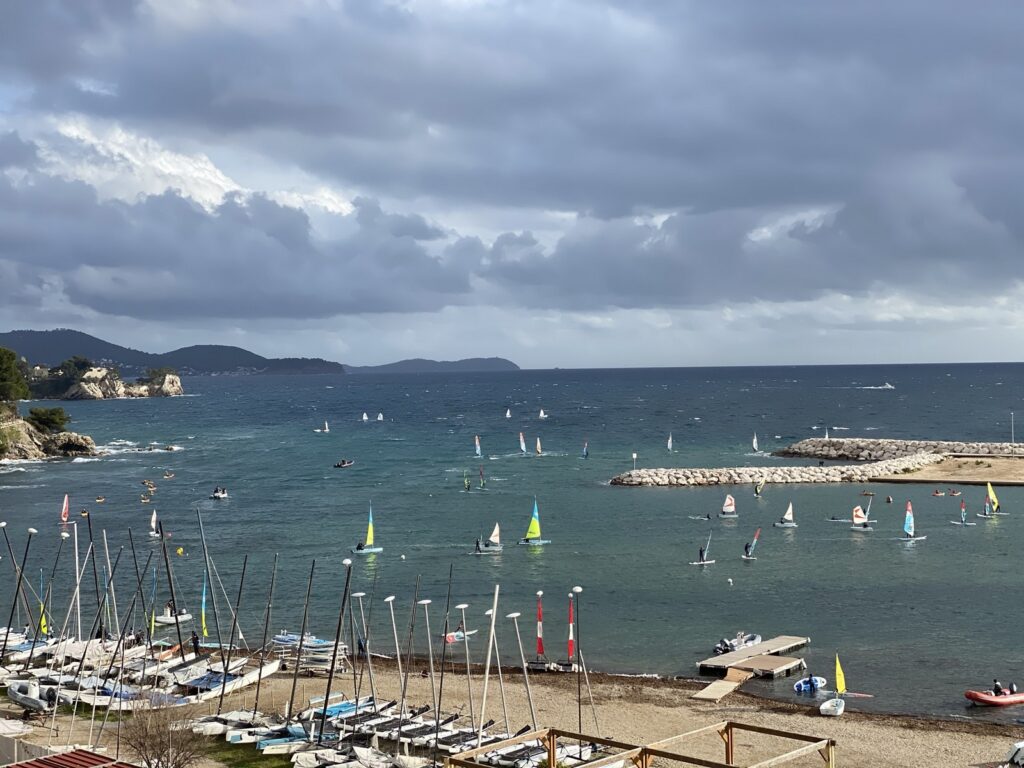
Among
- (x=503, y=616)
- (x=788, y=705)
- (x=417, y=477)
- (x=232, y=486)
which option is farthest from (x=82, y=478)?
(x=788, y=705)

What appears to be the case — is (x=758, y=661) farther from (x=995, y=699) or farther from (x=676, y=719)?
(x=995, y=699)

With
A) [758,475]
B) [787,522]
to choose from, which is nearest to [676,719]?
[787,522]

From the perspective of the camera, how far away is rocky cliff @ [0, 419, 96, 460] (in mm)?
123938

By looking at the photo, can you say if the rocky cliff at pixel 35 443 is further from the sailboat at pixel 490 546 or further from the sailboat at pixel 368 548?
the sailboat at pixel 490 546

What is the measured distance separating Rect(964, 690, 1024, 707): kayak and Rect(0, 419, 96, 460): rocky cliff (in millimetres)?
113670

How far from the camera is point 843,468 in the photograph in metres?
97.8

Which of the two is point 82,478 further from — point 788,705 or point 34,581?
point 788,705

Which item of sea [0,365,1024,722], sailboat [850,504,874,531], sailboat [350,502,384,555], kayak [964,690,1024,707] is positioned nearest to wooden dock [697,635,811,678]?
sea [0,365,1024,722]

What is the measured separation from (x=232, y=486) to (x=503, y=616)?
56.9 m

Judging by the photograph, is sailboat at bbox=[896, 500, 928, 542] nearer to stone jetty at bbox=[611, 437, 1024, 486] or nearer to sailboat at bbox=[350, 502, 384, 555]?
stone jetty at bbox=[611, 437, 1024, 486]

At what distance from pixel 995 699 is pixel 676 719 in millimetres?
10898

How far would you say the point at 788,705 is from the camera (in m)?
35.7

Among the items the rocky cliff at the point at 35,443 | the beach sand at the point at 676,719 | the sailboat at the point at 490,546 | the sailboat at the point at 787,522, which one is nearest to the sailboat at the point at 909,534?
the sailboat at the point at 787,522

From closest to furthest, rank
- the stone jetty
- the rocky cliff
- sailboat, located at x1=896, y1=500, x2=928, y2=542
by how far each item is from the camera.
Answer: sailboat, located at x1=896, y1=500, x2=928, y2=542
the stone jetty
the rocky cliff
